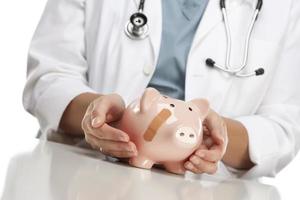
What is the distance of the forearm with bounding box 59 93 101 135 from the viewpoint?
1006 mm

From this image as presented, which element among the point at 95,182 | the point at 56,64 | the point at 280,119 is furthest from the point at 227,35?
the point at 95,182

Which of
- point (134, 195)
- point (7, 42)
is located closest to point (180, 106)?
point (134, 195)

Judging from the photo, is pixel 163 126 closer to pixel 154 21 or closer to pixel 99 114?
pixel 99 114

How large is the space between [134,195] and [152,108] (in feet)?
0.59

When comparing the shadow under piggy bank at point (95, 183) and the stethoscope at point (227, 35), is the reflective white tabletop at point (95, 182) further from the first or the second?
the stethoscope at point (227, 35)

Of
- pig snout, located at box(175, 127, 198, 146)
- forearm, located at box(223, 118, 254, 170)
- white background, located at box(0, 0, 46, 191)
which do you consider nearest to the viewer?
pig snout, located at box(175, 127, 198, 146)

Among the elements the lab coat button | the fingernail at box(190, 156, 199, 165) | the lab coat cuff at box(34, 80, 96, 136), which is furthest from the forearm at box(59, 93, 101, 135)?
the fingernail at box(190, 156, 199, 165)

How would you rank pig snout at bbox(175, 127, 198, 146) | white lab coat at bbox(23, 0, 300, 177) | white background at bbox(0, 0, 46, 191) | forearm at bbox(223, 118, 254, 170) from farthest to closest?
white background at bbox(0, 0, 46, 191), white lab coat at bbox(23, 0, 300, 177), forearm at bbox(223, 118, 254, 170), pig snout at bbox(175, 127, 198, 146)

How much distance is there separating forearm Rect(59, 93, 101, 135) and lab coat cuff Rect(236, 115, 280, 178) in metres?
0.24

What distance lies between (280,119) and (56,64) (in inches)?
15.1

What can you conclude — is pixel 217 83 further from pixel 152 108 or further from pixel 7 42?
pixel 7 42

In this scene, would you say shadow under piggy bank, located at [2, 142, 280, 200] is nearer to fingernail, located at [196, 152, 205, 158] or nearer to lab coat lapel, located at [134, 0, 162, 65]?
fingernail, located at [196, 152, 205, 158]

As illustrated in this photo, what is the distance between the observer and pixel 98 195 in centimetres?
61

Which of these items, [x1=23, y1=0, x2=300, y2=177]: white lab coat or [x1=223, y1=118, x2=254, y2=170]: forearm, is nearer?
[x1=223, y1=118, x2=254, y2=170]: forearm
